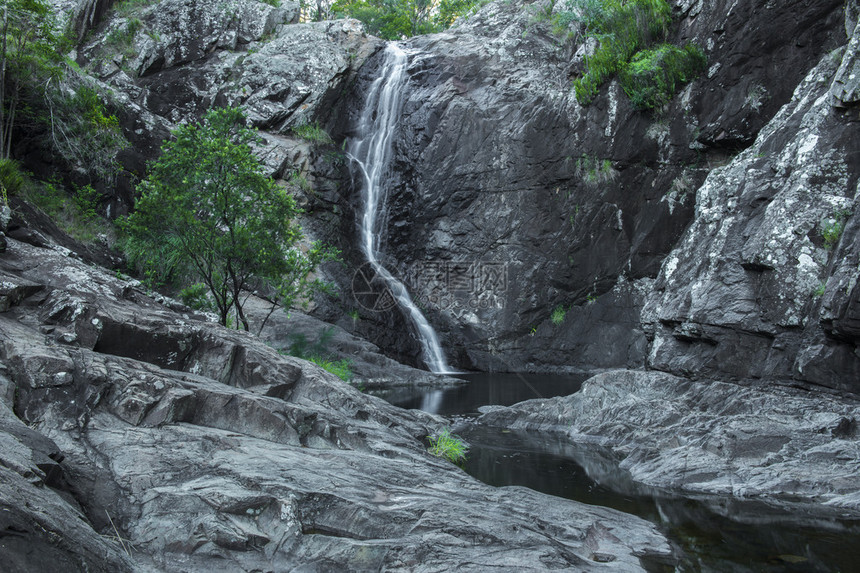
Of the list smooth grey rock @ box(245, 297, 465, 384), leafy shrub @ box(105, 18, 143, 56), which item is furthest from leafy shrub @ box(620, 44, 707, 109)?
leafy shrub @ box(105, 18, 143, 56)

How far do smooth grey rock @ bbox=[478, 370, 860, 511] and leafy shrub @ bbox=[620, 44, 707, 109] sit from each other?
1123 centimetres

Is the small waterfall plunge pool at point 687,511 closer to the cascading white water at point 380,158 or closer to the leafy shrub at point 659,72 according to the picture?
the cascading white water at point 380,158

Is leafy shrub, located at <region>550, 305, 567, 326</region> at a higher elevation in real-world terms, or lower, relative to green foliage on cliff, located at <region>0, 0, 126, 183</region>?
lower

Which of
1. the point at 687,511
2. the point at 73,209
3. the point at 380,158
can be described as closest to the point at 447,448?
the point at 687,511

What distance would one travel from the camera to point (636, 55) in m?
19.6

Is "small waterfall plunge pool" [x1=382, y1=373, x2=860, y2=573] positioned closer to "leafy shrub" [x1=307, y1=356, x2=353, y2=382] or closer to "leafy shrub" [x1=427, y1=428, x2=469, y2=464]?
"leafy shrub" [x1=427, y1=428, x2=469, y2=464]

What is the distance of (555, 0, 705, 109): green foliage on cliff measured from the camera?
1855 centimetres

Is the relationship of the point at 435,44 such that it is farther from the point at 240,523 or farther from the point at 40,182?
the point at 240,523

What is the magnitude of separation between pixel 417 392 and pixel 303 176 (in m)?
10.3

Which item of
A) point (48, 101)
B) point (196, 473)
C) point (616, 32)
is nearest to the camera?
point (196, 473)

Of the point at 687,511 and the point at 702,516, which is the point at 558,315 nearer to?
the point at 687,511

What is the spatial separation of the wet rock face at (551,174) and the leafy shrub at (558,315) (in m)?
0.10

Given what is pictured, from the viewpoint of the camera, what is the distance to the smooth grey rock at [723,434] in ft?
23.7

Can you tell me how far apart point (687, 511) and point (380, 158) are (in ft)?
62.5
